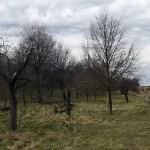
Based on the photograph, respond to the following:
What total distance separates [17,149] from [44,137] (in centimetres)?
284

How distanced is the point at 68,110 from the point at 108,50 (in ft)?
25.0

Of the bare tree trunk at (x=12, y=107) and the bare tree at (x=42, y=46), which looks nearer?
the bare tree trunk at (x=12, y=107)

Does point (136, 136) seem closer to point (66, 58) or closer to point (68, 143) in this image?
point (68, 143)

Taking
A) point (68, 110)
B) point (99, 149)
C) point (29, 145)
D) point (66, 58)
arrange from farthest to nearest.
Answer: point (66, 58) < point (68, 110) < point (29, 145) < point (99, 149)

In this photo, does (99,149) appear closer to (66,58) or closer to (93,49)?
(93,49)

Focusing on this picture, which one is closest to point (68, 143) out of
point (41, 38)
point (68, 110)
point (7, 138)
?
point (7, 138)

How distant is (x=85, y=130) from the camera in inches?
738

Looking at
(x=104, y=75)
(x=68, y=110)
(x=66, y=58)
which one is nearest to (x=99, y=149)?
(x=68, y=110)

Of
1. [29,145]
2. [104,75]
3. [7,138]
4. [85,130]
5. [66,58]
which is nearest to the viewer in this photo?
[29,145]

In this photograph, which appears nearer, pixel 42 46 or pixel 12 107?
pixel 12 107

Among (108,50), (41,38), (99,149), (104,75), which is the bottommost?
(99,149)

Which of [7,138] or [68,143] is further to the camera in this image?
[7,138]

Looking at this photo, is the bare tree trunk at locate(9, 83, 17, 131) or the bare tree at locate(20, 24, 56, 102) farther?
the bare tree at locate(20, 24, 56, 102)

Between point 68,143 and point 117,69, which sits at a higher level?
point 117,69
